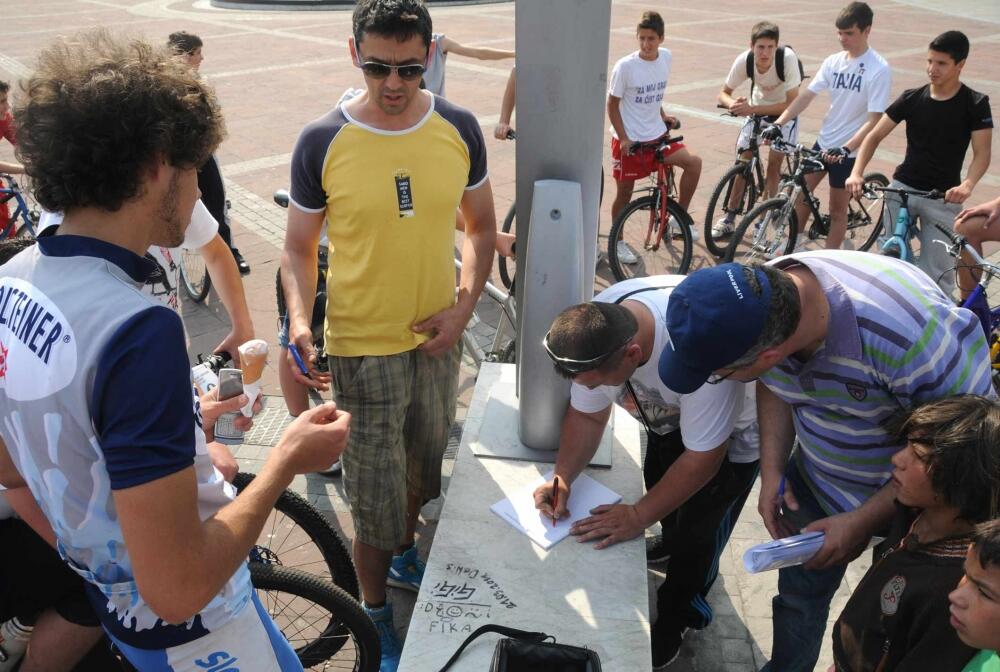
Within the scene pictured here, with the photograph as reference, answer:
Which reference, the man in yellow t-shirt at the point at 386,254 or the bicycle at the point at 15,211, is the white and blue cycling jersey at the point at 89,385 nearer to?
the man in yellow t-shirt at the point at 386,254

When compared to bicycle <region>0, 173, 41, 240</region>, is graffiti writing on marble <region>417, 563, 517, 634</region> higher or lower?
higher

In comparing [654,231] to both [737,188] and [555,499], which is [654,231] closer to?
[737,188]

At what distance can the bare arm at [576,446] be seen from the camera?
7.85ft

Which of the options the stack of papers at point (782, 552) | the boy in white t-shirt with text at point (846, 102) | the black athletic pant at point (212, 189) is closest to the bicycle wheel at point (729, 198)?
the boy in white t-shirt with text at point (846, 102)

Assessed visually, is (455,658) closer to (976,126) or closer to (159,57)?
(159,57)

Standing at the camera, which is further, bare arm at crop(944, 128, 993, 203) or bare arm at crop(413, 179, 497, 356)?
bare arm at crop(944, 128, 993, 203)

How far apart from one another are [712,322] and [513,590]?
92cm

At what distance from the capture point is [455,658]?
191 centimetres

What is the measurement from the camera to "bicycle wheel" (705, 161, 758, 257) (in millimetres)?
6348

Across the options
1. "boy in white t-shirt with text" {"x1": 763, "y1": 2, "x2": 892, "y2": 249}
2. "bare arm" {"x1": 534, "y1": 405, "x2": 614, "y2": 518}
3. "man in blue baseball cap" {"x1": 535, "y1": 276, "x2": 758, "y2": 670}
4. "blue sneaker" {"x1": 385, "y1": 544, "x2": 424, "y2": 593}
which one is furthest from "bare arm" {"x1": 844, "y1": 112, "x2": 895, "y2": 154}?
"blue sneaker" {"x1": 385, "y1": 544, "x2": 424, "y2": 593}

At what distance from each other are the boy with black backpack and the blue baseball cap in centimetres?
486

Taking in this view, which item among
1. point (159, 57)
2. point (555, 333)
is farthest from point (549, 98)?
point (159, 57)

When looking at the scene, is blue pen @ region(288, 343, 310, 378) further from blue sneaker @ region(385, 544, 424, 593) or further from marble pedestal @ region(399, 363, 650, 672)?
blue sneaker @ region(385, 544, 424, 593)

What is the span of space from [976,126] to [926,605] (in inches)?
167
